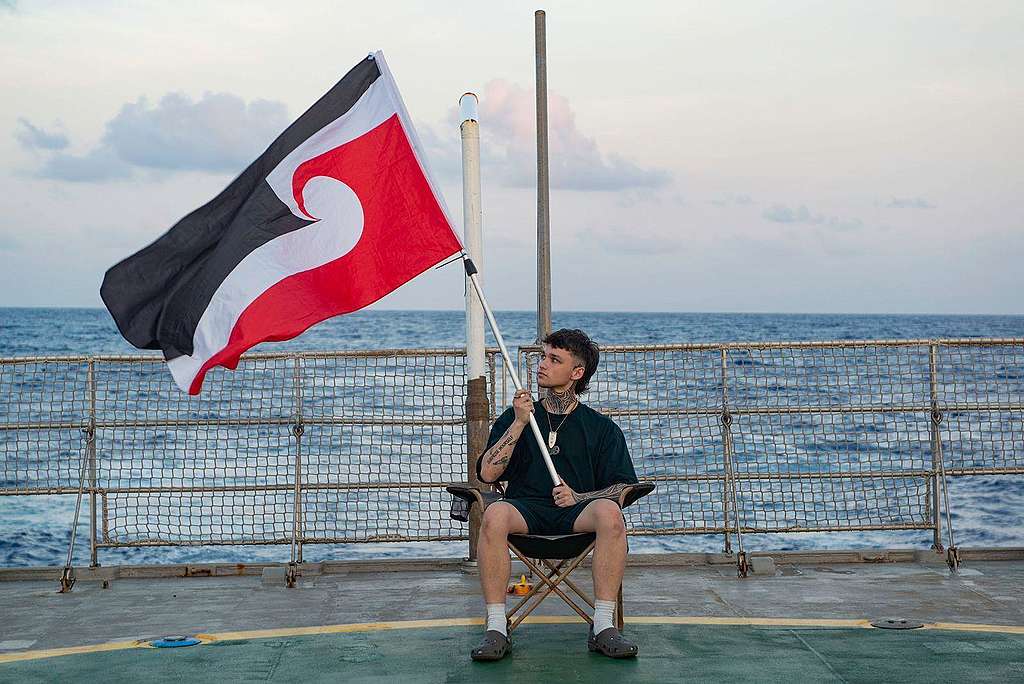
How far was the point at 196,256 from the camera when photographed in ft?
18.4

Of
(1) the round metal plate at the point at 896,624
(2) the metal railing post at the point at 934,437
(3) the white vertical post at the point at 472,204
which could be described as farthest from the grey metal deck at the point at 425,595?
(3) the white vertical post at the point at 472,204

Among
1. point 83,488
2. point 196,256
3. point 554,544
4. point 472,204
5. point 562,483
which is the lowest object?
point 554,544

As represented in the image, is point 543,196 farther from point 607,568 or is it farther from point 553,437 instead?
point 607,568

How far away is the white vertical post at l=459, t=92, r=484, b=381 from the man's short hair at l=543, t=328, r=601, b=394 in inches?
45.4

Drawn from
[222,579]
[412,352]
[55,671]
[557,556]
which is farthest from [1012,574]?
[55,671]

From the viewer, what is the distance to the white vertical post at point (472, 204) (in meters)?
6.88

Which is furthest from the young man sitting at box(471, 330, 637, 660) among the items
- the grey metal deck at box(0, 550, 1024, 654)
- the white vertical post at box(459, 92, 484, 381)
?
the white vertical post at box(459, 92, 484, 381)

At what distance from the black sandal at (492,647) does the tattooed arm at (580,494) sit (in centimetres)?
62

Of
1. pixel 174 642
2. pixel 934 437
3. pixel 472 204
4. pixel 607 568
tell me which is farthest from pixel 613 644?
pixel 934 437

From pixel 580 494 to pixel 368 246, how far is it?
151cm

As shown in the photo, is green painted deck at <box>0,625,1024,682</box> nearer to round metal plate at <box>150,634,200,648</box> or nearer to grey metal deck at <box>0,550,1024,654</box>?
round metal plate at <box>150,634,200,648</box>

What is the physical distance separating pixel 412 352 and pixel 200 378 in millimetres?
2034

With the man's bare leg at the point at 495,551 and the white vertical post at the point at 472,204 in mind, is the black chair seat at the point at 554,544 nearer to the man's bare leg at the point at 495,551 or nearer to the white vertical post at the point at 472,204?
the man's bare leg at the point at 495,551

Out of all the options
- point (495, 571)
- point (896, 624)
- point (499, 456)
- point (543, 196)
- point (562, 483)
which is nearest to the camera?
point (495, 571)
